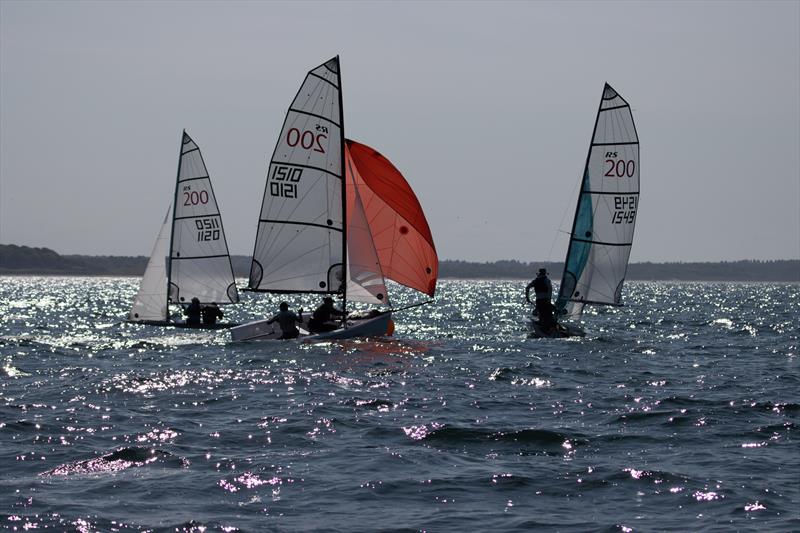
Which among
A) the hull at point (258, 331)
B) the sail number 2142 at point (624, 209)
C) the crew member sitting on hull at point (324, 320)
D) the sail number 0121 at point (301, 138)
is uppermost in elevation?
the sail number 0121 at point (301, 138)

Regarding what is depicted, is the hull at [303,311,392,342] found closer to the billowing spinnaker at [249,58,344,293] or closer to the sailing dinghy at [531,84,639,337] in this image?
the billowing spinnaker at [249,58,344,293]

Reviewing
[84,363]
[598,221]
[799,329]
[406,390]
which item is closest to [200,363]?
[84,363]

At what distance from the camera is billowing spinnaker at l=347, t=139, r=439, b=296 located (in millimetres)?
29750

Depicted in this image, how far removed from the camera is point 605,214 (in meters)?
33.8

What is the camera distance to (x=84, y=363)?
955 inches

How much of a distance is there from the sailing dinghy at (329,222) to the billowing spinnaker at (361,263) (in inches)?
1.1

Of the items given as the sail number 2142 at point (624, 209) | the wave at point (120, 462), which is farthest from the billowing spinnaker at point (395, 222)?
the wave at point (120, 462)

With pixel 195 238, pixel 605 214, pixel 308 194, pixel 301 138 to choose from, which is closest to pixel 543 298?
pixel 605 214

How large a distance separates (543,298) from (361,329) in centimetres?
599

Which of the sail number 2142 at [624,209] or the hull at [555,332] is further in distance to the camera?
the sail number 2142 at [624,209]

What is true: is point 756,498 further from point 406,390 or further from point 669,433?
point 406,390

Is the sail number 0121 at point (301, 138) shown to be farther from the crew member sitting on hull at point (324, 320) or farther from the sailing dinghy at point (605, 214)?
the sailing dinghy at point (605, 214)

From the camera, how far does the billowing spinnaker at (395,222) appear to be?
29750 mm

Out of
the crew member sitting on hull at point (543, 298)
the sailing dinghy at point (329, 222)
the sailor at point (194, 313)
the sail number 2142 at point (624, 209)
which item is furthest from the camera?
the sailor at point (194, 313)
